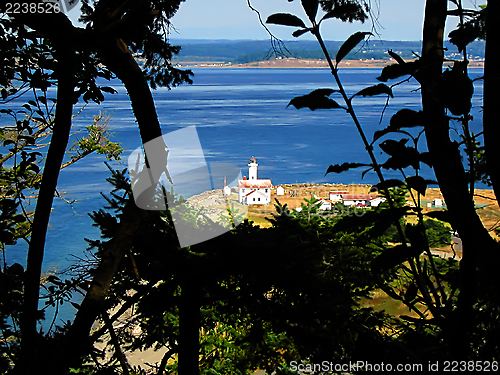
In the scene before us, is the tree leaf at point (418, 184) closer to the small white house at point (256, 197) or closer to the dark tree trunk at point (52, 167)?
the dark tree trunk at point (52, 167)

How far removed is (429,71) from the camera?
3.37 ft

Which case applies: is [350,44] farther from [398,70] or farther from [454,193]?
[454,193]

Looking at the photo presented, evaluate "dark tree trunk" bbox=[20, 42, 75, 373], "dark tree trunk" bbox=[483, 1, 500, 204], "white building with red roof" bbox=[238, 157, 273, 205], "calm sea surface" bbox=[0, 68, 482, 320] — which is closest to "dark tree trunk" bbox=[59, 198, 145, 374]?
"dark tree trunk" bbox=[20, 42, 75, 373]

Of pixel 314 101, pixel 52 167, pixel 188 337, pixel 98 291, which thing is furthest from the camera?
pixel 188 337

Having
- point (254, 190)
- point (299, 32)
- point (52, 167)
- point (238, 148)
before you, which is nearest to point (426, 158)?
point (299, 32)

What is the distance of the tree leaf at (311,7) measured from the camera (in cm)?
91

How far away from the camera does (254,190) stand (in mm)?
24734

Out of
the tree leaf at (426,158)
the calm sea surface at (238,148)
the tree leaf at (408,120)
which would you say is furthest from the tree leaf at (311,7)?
the calm sea surface at (238,148)

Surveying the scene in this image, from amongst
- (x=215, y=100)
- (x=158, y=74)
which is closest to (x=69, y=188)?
(x=158, y=74)

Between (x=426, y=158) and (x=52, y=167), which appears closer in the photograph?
(x=426, y=158)

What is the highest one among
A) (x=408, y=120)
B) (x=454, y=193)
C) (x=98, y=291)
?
(x=408, y=120)

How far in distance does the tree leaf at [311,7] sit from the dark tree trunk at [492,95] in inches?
13.0

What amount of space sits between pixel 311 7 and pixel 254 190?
78.2 feet

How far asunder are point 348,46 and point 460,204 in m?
0.43
